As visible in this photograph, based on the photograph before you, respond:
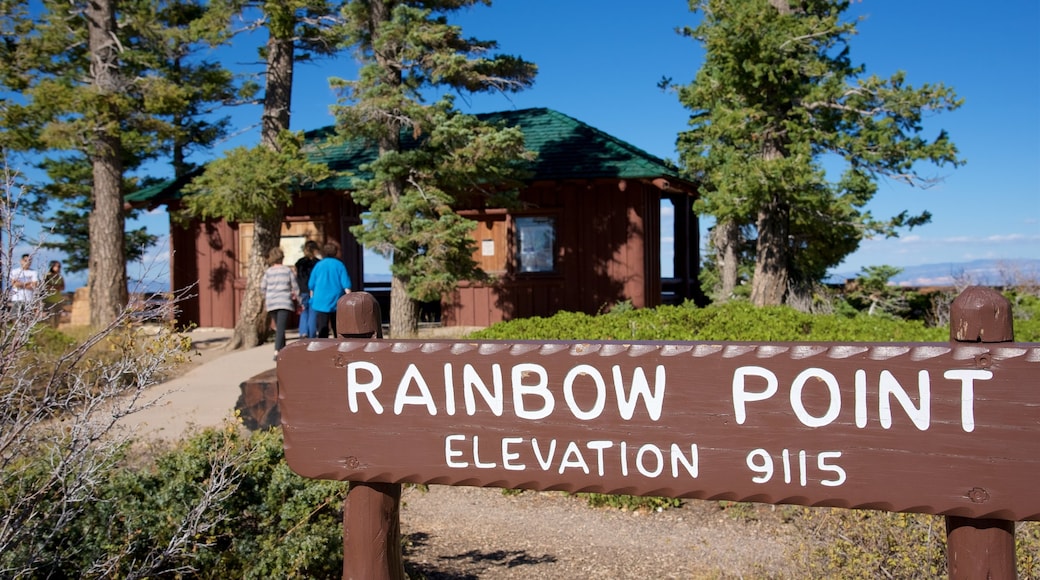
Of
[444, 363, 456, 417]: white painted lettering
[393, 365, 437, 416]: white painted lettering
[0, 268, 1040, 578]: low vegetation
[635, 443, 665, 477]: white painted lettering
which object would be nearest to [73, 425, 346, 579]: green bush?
[0, 268, 1040, 578]: low vegetation

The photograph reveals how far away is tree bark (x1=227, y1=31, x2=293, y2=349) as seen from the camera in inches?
600

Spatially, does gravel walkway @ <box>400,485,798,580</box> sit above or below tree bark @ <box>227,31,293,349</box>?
below

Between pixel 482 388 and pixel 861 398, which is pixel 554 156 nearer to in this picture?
pixel 482 388

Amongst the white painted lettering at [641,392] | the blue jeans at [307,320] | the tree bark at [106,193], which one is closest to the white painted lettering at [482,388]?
the white painted lettering at [641,392]

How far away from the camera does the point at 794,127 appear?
40.6 feet

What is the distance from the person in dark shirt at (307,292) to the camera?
10141mm

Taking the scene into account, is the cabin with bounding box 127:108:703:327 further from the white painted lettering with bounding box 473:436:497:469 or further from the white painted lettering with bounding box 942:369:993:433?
the white painted lettering with bounding box 942:369:993:433

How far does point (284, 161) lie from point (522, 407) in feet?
43.2

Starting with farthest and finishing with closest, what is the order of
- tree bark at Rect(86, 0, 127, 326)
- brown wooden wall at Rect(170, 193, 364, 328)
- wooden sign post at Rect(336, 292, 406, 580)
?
brown wooden wall at Rect(170, 193, 364, 328), tree bark at Rect(86, 0, 127, 326), wooden sign post at Rect(336, 292, 406, 580)

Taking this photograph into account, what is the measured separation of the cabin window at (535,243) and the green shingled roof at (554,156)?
1.11 meters

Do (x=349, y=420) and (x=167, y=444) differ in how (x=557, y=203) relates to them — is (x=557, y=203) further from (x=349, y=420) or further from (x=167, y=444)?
(x=349, y=420)

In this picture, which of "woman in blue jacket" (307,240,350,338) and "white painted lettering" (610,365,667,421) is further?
"woman in blue jacket" (307,240,350,338)

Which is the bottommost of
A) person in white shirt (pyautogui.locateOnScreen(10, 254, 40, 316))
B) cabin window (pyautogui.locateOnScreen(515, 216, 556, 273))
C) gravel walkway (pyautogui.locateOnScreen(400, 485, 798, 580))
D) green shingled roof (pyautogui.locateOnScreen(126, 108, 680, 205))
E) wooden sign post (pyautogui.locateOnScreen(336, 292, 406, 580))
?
gravel walkway (pyautogui.locateOnScreen(400, 485, 798, 580))

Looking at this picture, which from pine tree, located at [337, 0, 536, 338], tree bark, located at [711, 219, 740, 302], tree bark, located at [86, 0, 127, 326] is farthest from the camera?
tree bark, located at [711, 219, 740, 302]
